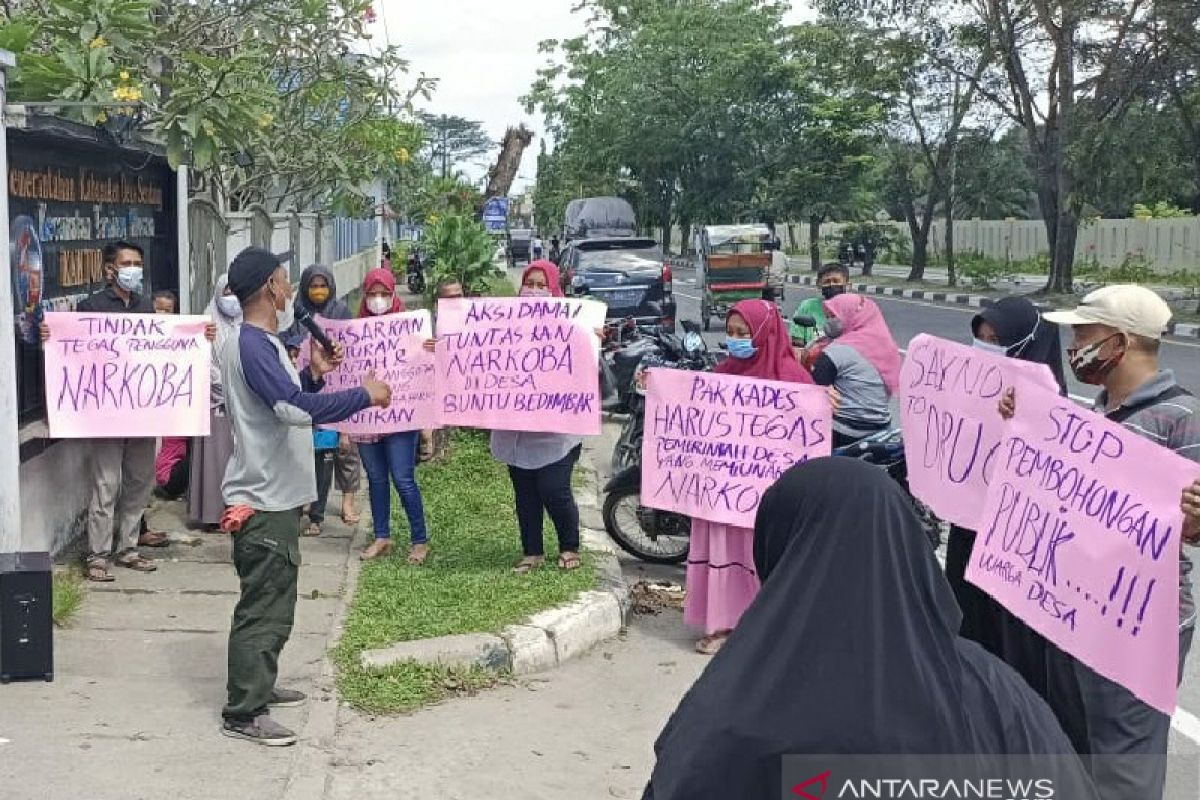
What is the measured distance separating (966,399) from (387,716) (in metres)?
2.49

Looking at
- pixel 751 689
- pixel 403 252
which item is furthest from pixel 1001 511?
pixel 403 252

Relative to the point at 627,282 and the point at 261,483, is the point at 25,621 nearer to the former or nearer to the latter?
the point at 261,483

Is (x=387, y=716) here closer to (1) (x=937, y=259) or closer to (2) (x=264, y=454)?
(2) (x=264, y=454)

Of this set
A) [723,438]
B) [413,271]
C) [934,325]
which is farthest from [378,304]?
[413,271]

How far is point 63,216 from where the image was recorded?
7.00 meters

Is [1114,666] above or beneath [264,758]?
above

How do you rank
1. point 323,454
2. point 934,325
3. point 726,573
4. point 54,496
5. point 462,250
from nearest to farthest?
point 726,573 < point 54,496 < point 323,454 < point 462,250 < point 934,325

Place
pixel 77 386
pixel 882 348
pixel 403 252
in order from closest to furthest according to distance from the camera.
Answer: pixel 77 386 → pixel 882 348 → pixel 403 252

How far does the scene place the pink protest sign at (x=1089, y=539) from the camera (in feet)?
10.6

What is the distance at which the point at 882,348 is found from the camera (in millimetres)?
7000

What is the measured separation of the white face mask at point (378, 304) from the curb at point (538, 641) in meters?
1.89

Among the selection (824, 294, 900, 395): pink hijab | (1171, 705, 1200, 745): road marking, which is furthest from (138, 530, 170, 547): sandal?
(1171, 705, 1200, 745): road marking

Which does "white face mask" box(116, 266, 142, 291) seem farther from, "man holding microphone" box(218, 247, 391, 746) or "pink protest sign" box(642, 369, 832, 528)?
"pink protest sign" box(642, 369, 832, 528)

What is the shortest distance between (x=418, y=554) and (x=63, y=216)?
2.56m
